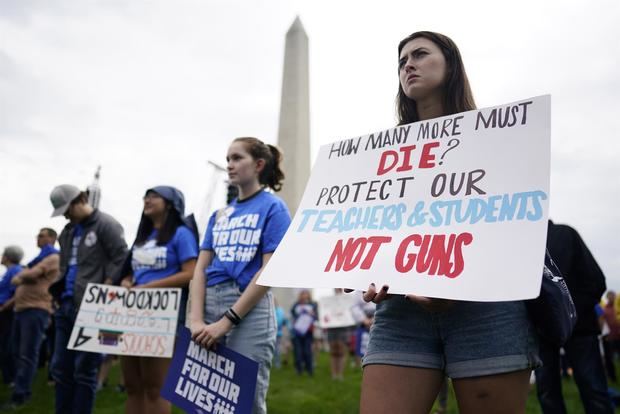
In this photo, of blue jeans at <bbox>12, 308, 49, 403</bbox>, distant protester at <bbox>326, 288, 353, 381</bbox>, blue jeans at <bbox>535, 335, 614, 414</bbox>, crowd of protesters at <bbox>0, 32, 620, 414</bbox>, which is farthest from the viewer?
distant protester at <bbox>326, 288, 353, 381</bbox>

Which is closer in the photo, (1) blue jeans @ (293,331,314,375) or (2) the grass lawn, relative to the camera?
(2) the grass lawn

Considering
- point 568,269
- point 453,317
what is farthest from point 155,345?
point 568,269

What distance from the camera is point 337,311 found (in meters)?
8.98

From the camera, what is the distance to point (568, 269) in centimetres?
355

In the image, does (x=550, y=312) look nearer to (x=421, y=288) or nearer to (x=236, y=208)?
(x=421, y=288)

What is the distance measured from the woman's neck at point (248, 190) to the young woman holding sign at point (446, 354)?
1245 millimetres

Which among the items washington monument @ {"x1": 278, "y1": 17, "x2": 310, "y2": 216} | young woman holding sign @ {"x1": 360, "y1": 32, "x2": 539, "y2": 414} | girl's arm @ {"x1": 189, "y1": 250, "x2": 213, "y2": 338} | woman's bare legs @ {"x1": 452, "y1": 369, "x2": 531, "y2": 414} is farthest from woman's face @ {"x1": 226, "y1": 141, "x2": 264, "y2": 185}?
washington monument @ {"x1": 278, "y1": 17, "x2": 310, "y2": 216}

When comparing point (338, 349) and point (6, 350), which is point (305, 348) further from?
point (6, 350)

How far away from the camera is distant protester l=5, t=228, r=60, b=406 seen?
5180 mm

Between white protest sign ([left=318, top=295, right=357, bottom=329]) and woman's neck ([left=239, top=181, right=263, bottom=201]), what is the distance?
6.30 m

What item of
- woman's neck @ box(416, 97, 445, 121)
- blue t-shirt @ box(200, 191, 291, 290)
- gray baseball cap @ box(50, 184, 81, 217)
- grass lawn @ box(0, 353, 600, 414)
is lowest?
grass lawn @ box(0, 353, 600, 414)

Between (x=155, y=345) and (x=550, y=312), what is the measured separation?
7.35ft

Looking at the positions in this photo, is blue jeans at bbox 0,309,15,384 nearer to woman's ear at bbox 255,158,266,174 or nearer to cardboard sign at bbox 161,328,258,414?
cardboard sign at bbox 161,328,258,414

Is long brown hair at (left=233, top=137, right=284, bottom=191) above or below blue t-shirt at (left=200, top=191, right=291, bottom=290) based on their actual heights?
above
